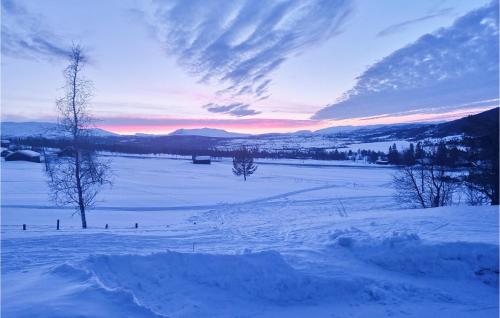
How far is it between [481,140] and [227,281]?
754 inches

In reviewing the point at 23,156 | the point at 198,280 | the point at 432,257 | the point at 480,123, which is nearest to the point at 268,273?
the point at 198,280

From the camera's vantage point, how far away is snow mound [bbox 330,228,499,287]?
7.82 meters

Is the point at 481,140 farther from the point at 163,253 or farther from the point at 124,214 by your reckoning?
the point at 124,214

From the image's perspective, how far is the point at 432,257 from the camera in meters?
8.16

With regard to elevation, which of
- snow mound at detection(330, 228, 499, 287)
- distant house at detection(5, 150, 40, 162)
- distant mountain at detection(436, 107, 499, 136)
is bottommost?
snow mound at detection(330, 228, 499, 287)

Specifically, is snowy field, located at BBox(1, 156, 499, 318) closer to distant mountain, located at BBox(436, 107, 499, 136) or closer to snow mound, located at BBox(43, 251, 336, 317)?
snow mound, located at BBox(43, 251, 336, 317)

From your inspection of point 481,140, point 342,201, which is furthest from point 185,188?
point 481,140

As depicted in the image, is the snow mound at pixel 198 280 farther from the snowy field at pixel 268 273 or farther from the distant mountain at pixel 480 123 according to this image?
the distant mountain at pixel 480 123

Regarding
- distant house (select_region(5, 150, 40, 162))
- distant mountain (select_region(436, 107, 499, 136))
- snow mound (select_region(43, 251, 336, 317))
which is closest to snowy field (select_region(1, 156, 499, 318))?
snow mound (select_region(43, 251, 336, 317))

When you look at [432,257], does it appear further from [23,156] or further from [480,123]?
[23,156]

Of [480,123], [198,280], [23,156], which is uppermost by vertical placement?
[480,123]

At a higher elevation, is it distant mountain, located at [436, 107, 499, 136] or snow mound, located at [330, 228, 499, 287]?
distant mountain, located at [436, 107, 499, 136]

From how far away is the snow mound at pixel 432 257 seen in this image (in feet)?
25.6

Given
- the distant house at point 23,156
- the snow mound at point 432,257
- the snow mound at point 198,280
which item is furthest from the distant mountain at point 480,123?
the distant house at point 23,156
